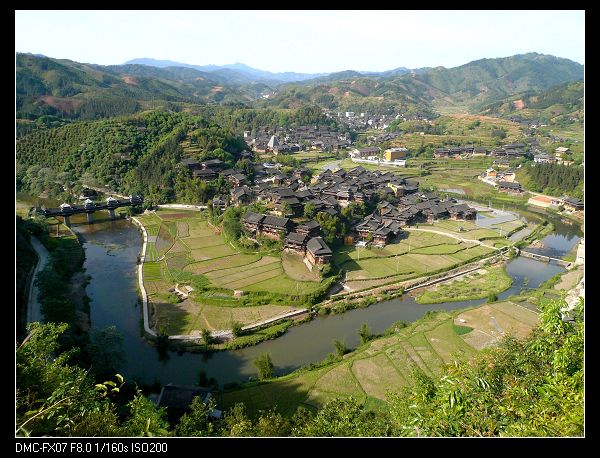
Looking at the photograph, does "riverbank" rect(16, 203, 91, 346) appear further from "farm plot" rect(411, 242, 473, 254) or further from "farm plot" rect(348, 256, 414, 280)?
"farm plot" rect(411, 242, 473, 254)

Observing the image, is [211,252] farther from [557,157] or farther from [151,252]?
[557,157]

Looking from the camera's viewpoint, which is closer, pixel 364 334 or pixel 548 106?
pixel 364 334

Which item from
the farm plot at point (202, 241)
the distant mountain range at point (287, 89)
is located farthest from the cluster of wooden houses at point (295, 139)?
the farm plot at point (202, 241)

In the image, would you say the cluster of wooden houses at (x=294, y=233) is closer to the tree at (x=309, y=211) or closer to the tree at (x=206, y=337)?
the tree at (x=309, y=211)

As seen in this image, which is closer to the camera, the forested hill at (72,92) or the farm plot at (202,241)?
the farm plot at (202,241)

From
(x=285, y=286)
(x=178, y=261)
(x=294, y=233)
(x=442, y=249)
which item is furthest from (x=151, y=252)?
(x=442, y=249)
